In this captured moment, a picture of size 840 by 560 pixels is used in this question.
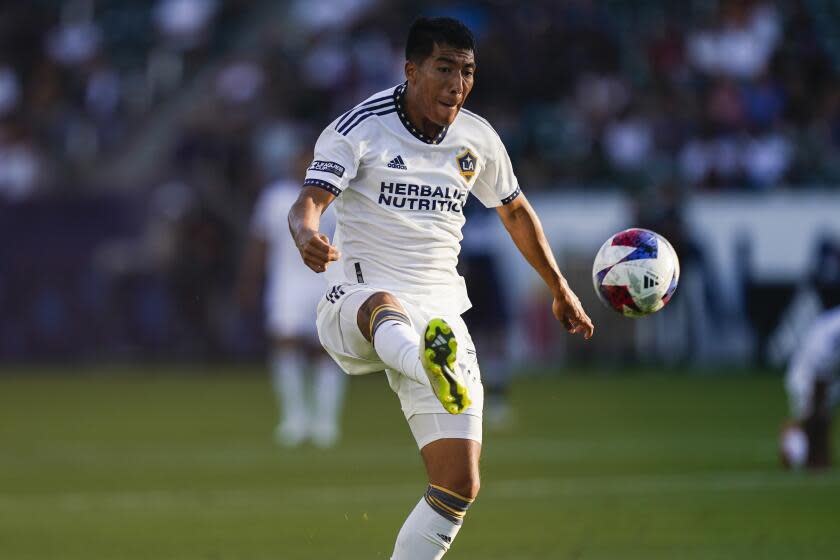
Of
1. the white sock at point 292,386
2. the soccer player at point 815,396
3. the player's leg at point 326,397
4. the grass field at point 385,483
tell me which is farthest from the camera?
the white sock at point 292,386

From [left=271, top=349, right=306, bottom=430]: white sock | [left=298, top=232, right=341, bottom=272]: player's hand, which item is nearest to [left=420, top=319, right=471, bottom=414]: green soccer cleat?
[left=298, top=232, right=341, bottom=272]: player's hand

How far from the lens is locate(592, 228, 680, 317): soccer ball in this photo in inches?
277

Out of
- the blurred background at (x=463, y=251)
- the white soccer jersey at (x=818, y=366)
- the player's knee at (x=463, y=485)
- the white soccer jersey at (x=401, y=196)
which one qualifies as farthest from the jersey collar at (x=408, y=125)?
the white soccer jersey at (x=818, y=366)

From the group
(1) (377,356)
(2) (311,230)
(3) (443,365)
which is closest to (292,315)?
(1) (377,356)

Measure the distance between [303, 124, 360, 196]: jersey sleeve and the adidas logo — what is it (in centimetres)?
15

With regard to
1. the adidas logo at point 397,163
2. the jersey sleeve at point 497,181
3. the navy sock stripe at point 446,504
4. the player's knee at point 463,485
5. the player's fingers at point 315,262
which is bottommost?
the navy sock stripe at point 446,504

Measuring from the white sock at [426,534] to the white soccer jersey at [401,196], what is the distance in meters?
0.92

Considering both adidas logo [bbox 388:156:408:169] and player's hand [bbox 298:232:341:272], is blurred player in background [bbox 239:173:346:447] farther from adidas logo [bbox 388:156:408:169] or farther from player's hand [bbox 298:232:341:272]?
player's hand [bbox 298:232:341:272]

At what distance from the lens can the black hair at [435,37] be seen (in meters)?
6.45

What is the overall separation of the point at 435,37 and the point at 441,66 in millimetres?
123

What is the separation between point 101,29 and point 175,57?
5.42 feet

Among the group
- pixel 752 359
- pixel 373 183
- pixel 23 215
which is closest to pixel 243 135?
pixel 23 215

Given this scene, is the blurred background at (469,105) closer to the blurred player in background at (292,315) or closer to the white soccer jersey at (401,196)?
the blurred player in background at (292,315)

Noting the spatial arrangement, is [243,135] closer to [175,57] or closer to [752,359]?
[175,57]
